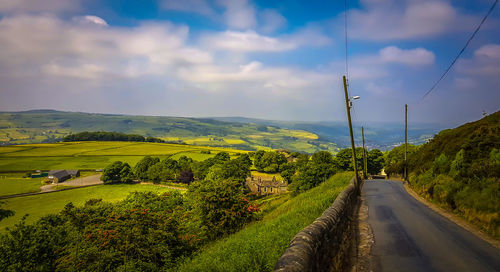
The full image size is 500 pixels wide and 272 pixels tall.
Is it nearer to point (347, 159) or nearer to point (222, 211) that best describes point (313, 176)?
point (222, 211)

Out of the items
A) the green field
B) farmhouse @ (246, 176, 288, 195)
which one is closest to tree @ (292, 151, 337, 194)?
farmhouse @ (246, 176, 288, 195)

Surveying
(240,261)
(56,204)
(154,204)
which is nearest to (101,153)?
(56,204)

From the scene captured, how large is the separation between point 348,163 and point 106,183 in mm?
85787

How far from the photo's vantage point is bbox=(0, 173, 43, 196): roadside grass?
67375 mm

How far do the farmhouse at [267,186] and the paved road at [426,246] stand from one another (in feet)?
226

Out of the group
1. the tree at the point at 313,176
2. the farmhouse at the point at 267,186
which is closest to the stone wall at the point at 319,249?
the tree at the point at 313,176

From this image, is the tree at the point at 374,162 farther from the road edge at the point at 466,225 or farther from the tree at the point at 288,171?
the road edge at the point at 466,225

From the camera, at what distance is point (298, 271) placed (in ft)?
13.2

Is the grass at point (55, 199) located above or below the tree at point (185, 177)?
below

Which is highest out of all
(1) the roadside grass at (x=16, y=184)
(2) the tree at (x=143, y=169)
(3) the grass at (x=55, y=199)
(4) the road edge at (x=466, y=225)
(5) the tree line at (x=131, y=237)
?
(4) the road edge at (x=466, y=225)

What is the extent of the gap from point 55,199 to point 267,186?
6287cm

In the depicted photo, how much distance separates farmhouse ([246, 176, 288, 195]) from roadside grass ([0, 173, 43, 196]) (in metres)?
65.8

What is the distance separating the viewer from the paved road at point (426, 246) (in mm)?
7418

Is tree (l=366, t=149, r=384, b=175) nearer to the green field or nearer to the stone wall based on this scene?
the green field
